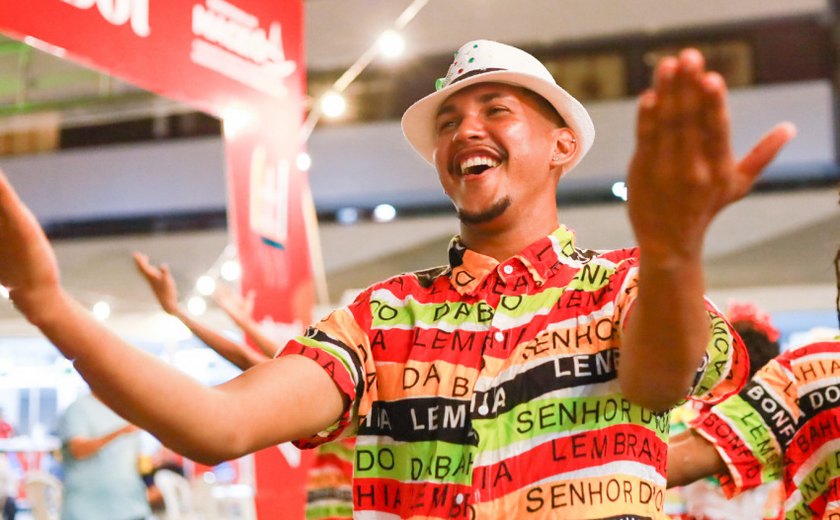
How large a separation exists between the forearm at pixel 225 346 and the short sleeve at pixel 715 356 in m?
1.63

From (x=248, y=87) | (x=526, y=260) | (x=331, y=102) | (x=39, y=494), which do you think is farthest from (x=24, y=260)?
(x=39, y=494)

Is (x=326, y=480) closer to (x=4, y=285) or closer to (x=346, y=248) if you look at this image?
(x=4, y=285)

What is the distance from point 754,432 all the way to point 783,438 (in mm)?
60

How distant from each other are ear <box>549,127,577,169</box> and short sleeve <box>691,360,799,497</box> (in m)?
0.69

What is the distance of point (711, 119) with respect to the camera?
3.34ft

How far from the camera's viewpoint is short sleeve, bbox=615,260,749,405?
4.49 ft

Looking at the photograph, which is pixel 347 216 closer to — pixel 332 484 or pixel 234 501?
pixel 234 501

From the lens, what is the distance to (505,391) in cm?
143

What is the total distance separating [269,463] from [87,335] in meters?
2.45

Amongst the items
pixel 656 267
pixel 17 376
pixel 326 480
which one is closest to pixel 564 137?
pixel 656 267

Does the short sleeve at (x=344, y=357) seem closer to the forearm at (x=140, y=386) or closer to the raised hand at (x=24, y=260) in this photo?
the forearm at (x=140, y=386)

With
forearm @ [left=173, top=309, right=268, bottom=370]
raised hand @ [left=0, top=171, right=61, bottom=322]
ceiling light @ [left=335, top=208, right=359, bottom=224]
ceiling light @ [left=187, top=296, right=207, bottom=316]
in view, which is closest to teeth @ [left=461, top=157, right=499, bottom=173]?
raised hand @ [left=0, top=171, right=61, bottom=322]

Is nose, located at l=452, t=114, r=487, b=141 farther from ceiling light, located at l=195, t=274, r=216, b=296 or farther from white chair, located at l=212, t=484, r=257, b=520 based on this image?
ceiling light, located at l=195, t=274, r=216, b=296

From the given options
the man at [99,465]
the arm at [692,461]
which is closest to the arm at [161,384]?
the arm at [692,461]
